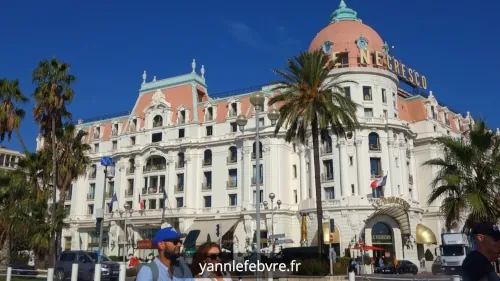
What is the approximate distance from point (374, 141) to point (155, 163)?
27405 mm

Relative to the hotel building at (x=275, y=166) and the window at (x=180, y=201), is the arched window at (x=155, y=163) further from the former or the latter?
the window at (x=180, y=201)

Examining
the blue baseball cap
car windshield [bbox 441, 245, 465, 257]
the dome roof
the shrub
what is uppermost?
the dome roof

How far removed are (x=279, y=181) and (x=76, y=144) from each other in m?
22.7

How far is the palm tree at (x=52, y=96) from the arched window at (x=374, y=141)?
3040 cm

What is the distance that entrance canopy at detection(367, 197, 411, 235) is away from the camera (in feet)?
158

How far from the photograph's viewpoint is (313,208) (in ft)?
164

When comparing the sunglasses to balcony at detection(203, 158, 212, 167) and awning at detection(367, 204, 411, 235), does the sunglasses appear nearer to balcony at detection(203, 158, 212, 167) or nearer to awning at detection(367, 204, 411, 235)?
awning at detection(367, 204, 411, 235)

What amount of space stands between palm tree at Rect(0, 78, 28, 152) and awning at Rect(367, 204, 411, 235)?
108 feet

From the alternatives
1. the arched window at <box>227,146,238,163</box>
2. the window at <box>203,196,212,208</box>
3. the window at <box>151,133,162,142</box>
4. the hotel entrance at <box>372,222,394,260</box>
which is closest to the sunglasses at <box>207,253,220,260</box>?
the hotel entrance at <box>372,222,394,260</box>

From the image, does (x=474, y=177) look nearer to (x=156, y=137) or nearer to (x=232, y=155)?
(x=232, y=155)

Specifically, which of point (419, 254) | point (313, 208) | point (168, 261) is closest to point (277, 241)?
point (313, 208)

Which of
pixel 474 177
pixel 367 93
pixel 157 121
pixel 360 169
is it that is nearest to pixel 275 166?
pixel 360 169

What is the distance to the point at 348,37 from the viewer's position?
53875 mm

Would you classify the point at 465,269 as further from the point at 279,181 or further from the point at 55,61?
the point at 279,181
